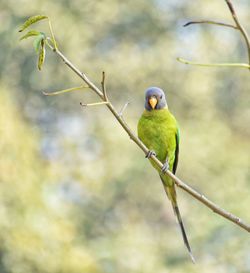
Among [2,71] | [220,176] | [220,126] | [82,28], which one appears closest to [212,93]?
[220,126]

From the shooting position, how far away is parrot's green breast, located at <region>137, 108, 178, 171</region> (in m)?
3.48

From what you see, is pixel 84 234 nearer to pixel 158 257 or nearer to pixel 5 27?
Result: pixel 158 257

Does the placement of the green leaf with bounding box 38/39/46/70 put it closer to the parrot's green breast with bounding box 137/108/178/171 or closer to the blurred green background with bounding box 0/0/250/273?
the parrot's green breast with bounding box 137/108/178/171

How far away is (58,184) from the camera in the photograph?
37.6ft

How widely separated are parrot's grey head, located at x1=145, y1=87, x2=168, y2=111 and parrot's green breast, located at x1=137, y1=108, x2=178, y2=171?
2 centimetres

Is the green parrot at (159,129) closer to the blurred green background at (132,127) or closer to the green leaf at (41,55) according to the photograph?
the green leaf at (41,55)

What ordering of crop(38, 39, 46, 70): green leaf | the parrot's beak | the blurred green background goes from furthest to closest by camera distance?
the blurred green background
the parrot's beak
crop(38, 39, 46, 70): green leaf

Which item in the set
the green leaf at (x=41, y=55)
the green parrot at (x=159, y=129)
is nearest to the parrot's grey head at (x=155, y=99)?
the green parrot at (x=159, y=129)

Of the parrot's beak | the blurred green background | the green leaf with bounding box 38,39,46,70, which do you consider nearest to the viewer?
the green leaf with bounding box 38,39,46,70

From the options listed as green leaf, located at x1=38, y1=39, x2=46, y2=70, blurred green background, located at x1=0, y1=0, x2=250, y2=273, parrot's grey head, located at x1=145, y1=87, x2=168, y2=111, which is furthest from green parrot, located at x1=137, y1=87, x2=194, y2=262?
blurred green background, located at x1=0, y1=0, x2=250, y2=273

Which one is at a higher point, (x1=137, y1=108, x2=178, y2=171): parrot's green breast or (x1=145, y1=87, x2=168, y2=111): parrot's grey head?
(x1=145, y1=87, x2=168, y2=111): parrot's grey head

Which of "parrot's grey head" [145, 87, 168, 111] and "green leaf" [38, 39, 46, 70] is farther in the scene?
"parrot's grey head" [145, 87, 168, 111]

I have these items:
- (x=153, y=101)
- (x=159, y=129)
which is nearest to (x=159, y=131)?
(x=159, y=129)

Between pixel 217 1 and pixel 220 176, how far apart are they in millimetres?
4005
